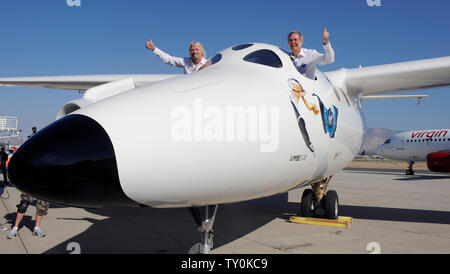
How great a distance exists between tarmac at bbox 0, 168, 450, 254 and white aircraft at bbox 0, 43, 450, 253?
1.99 metres

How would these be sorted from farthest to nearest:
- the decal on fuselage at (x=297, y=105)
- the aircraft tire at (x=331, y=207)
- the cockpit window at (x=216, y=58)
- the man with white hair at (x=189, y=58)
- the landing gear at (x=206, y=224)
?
the aircraft tire at (x=331, y=207)
the man with white hair at (x=189, y=58)
the cockpit window at (x=216, y=58)
the landing gear at (x=206, y=224)
the decal on fuselage at (x=297, y=105)

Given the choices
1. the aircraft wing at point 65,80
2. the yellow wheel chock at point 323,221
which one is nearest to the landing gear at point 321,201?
the yellow wheel chock at point 323,221

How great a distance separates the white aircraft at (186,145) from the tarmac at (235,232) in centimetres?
199

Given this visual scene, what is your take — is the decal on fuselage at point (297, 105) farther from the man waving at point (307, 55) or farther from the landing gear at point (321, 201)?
the landing gear at point (321, 201)

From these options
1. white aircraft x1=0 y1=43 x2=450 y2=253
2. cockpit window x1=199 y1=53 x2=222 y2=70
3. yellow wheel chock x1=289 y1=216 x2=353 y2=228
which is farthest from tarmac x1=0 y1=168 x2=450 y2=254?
cockpit window x1=199 y1=53 x2=222 y2=70

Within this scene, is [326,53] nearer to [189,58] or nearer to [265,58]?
[265,58]

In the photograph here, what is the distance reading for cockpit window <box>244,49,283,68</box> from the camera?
3.98 metres

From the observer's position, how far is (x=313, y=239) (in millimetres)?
6023

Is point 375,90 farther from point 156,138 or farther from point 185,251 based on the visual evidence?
point 156,138

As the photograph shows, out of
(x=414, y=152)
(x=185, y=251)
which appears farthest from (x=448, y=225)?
(x=414, y=152)

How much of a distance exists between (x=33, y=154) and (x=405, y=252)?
4.96m

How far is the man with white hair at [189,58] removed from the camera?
16.6ft

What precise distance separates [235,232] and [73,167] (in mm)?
4514
